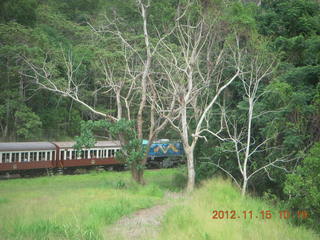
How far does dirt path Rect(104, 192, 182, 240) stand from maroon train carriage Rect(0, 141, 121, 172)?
30.2ft

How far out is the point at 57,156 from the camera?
19.2 meters

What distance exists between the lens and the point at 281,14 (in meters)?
14.5

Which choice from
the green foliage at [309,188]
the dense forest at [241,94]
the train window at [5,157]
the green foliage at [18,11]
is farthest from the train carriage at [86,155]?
the green foliage at [309,188]

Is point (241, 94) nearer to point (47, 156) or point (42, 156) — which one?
point (47, 156)

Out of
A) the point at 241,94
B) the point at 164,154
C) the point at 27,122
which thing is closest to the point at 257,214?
the point at 241,94

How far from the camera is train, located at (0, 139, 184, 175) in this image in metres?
17.3

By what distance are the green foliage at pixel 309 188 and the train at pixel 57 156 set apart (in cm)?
852

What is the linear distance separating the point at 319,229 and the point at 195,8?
941cm

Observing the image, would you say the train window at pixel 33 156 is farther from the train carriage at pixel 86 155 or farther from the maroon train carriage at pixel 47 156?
the train carriage at pixel 86 155

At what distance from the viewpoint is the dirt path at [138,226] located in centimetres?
710

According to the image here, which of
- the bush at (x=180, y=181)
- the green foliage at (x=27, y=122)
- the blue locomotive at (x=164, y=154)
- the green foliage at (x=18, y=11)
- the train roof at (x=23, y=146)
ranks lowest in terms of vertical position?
the bush at (x=180, y=181)

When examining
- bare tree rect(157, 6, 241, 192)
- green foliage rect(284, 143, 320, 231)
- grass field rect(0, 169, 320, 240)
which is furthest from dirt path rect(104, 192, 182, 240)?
bare tree rect(157, 6, 241, 192)

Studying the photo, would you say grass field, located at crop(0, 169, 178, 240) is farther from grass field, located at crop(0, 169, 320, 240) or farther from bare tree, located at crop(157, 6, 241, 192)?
bare tree, located at crop(157, 6, 241, 192)

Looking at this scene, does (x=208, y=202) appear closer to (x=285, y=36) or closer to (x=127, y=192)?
(x=127, y=192)
